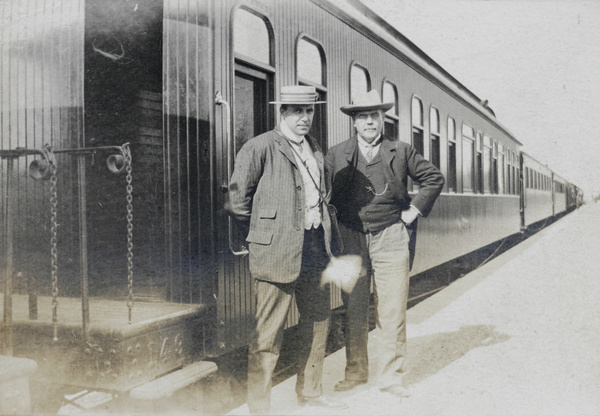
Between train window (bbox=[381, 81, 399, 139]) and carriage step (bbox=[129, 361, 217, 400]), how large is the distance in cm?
375

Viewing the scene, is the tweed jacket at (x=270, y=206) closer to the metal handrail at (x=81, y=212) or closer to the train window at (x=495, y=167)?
the metal handrail at (x=81, y=212)

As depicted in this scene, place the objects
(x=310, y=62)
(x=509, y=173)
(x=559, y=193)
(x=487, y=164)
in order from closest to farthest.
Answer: (x=310, y=62)
(x=487, y=164)
(x=509, y=173)
(x=559, y=193)

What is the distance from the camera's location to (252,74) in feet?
13.9

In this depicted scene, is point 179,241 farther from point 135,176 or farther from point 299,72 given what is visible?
point 299,72

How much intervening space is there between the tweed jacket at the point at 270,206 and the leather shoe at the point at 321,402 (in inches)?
33.5

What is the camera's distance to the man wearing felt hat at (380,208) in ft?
13.5

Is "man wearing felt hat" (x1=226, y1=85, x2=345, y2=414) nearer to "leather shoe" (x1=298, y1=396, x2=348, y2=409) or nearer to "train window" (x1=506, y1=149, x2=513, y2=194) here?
"leather shoe" (x1=298, y1=396, x2=348, y2=409)

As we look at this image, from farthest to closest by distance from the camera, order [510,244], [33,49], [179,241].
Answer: [510,244] < [33,49] < [179,241]

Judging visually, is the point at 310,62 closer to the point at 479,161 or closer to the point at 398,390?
the point at 398,390

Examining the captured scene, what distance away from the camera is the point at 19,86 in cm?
399

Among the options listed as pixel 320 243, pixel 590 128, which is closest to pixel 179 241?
pixel 320 243

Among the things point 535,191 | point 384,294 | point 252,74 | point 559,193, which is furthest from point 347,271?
point 559,193

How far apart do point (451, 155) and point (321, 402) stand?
6.52 m

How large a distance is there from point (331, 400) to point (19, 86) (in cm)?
285
